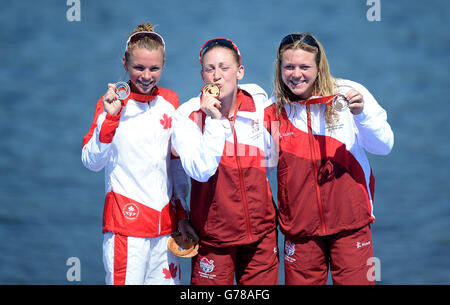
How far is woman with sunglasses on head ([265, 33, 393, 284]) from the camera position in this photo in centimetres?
342

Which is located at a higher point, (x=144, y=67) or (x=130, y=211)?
(x=144, y=67)

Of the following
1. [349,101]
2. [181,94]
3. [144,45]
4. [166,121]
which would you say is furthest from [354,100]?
[181,94]

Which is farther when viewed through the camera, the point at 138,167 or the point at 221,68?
the point at 138,167

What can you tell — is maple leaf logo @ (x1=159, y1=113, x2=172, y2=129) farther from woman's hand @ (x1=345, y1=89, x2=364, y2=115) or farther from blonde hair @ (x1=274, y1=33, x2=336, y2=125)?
woman's hand @ (x1=345, y1=89, x2=364, y2=115)

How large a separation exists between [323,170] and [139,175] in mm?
1082

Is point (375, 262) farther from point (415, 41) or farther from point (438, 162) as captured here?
point (415, 41)

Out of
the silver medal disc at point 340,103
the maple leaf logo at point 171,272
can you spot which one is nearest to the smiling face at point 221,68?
the silver medal disc at point 340,103

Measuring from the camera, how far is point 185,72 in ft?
37.6

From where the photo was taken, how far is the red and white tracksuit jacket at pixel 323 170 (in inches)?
134

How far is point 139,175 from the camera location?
3.54 metres

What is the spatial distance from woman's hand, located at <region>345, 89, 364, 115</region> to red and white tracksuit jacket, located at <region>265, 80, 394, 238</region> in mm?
161

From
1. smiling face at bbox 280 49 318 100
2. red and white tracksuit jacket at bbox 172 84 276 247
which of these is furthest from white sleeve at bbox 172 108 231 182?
smiling face at bbox 280 49 318 100

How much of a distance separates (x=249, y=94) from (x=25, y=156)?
20.5 ft

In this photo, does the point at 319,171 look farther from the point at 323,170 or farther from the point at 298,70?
the point at 298,70
